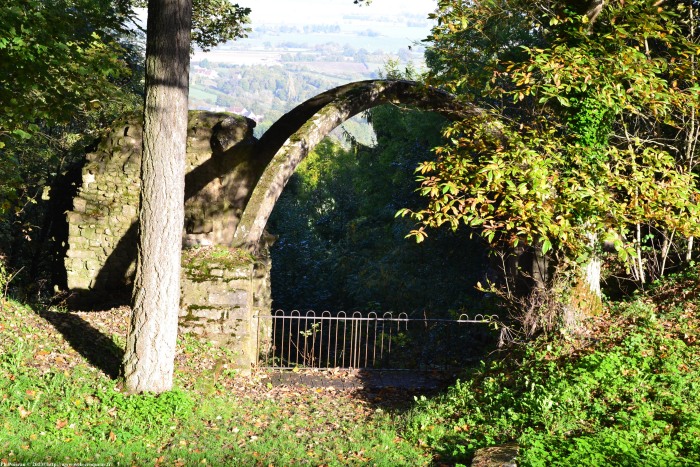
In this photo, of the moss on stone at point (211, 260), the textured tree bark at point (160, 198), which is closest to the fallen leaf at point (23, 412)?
the textured tree bark at point (160, 198)

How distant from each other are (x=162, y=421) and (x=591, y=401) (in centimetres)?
482

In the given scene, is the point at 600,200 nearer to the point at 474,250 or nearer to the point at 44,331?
the point at 44,331

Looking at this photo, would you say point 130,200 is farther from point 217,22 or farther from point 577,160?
point 577,160

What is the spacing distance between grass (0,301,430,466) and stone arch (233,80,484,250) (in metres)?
2.64

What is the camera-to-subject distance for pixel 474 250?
63.1 feet

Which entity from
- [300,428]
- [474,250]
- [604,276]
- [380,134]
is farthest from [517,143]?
[380,134]

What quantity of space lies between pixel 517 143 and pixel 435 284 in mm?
12518

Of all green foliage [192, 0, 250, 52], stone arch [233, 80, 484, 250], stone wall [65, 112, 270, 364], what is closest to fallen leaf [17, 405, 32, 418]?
stone arch [233, 80, 484, 250]

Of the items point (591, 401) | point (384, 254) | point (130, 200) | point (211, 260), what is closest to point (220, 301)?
point (211, 260)

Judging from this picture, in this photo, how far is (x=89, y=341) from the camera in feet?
30.6

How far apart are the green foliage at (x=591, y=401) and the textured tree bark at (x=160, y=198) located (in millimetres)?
3261

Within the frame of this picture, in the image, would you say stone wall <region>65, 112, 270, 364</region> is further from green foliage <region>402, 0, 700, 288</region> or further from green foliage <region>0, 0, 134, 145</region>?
green foliage <region>402, 0, 700, 288</region>

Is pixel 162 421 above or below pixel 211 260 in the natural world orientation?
below

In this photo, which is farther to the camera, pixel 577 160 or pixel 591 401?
pixel 577 160
